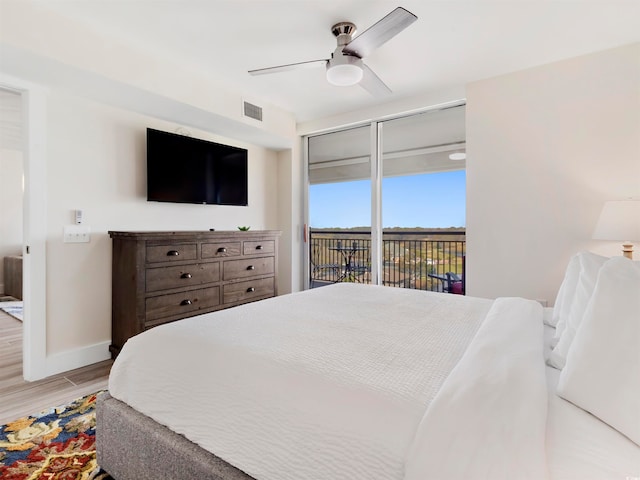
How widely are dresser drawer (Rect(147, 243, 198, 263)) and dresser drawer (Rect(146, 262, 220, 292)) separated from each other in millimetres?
72

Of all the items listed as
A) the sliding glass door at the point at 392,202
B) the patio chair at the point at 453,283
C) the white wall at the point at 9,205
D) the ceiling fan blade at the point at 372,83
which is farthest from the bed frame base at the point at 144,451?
the white wall at the point at 9,205

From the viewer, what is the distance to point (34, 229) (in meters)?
2.44

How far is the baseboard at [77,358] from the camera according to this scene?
2.54m

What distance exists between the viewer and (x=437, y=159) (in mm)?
3875

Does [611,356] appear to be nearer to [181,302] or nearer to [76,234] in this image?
[181,302]

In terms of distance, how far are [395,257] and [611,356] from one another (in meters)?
4.03

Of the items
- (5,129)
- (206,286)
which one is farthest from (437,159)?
(5,129)

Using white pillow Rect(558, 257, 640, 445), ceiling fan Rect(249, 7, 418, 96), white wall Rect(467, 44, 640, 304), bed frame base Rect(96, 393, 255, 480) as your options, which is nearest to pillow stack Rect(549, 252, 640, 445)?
white pillow Rect(558, 257, 640, 445)

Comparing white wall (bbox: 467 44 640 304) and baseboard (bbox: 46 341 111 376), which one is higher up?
white wall (bbox: 467 44 640 304)

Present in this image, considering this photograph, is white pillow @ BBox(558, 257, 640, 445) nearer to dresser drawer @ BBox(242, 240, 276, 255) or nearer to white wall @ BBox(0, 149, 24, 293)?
dresser drawer @ BBox(242, 240, 276, 255)

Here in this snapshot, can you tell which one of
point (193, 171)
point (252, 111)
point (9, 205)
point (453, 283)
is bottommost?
point (453, 283)

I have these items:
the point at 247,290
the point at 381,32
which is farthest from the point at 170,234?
the point at 381,32

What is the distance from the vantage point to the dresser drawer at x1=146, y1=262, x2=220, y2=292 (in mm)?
2703

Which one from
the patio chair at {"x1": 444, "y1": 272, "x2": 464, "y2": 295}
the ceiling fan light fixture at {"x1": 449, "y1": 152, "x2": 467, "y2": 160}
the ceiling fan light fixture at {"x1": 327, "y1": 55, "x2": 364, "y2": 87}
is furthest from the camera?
the patio chair at {"x1": 444, "y1": 272, "x2": 464, "y2": 295}
